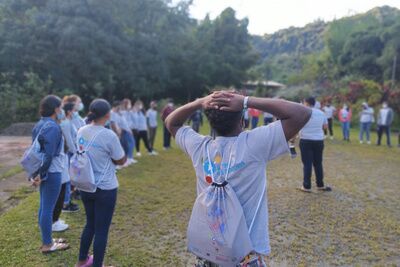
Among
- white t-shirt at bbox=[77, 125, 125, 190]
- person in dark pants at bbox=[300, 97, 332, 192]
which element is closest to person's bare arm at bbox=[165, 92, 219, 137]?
white t-shirt at bbox=[77, 125, 125, 190]

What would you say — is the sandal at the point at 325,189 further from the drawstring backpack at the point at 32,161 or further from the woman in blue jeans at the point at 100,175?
the drawstring backpack at the point at 32,161

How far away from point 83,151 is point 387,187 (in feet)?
22.8

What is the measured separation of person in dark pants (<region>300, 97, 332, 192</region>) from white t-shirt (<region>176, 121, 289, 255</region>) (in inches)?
202

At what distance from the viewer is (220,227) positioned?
2.15 metres

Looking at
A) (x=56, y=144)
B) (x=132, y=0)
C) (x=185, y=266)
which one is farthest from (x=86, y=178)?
(x=132, y=0)

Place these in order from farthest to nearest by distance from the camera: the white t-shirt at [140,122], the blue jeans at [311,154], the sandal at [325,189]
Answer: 1. the white t-shirt at [140,122]
2. the sandal at [325,189]
3. the blue jeans at [311,154]

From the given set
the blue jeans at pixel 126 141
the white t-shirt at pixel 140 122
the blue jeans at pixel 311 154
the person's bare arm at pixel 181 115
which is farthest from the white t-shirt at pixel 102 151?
the white t-shirt at pixel 140 122

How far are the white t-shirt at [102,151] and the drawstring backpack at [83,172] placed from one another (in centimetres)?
2

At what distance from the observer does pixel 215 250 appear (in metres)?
2.17

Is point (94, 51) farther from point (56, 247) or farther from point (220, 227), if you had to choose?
point (220, 227)

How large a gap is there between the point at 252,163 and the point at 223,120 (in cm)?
31

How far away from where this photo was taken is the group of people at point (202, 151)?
2.22 meters

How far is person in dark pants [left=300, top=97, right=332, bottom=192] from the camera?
7191 mm

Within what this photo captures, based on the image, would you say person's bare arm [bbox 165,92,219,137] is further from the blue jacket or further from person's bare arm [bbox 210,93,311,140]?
the blue jacket
